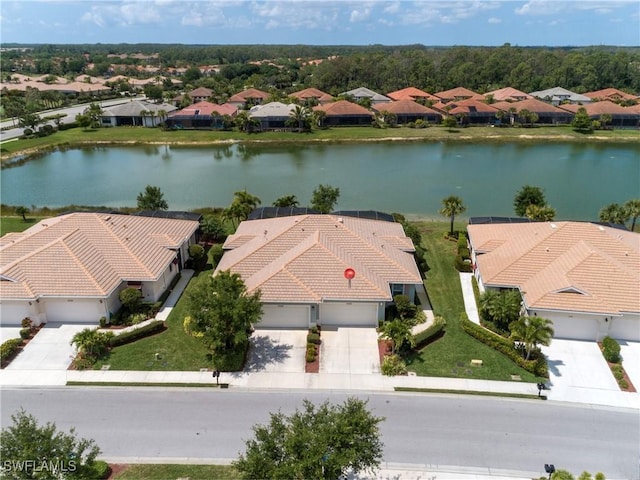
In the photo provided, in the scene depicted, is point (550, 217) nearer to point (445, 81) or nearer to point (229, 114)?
point (229, 114)

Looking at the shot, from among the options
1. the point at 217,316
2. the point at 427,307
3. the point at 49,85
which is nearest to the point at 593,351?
the point at 427,307

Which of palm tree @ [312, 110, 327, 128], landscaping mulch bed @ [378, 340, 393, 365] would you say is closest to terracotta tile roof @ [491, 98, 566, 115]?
palm tree @ [312, 110, 327, 128]

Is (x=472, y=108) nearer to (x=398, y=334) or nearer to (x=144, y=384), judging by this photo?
(x=398, y=334)

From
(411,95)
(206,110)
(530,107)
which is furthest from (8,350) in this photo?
(411,95)

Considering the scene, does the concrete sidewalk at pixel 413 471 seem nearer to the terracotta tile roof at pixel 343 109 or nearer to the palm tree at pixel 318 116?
the palm tree at pixel 318 116

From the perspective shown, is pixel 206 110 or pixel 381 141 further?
pixel 206 110

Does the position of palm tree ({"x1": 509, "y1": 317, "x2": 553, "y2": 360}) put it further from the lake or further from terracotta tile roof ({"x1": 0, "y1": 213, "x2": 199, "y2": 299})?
the lake
